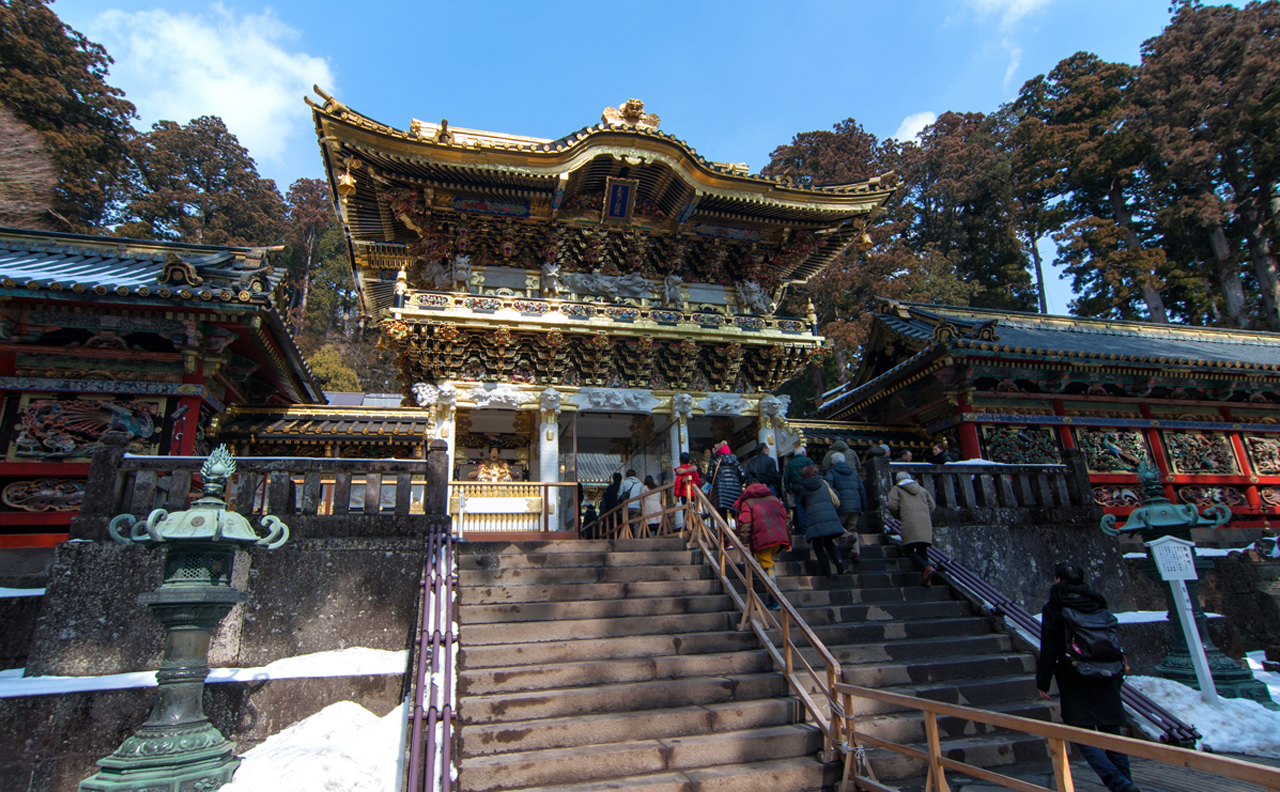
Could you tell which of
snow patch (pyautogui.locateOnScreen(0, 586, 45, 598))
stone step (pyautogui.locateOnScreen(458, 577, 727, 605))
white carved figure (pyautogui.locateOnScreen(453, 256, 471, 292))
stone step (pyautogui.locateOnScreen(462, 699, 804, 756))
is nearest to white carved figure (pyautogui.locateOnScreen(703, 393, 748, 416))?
white carved figure (pyautogui.locateOnScreen(453, 256, 471, 292))

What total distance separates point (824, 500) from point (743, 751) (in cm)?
346

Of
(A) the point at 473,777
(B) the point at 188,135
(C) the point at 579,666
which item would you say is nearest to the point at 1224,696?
(C) the point at 579,666

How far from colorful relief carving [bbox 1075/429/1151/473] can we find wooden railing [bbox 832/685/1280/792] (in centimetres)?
1279

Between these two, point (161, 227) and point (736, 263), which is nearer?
point (736, 263)

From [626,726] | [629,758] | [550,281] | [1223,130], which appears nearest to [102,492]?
[626,726]

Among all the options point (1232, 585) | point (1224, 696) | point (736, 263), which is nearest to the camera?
point (1224, 696)

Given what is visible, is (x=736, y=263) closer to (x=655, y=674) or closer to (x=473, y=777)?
(x=655, y=674)

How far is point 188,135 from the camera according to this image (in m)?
40.2

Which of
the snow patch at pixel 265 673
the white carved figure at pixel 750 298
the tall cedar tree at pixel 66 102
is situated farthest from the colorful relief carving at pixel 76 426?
the tall cedar tree at pixel 66 102

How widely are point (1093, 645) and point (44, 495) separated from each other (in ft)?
43.5

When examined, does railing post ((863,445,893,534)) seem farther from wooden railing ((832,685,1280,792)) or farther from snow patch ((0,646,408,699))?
snow patch ((0,646,408,699))

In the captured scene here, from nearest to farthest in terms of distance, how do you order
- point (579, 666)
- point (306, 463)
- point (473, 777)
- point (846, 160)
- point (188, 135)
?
point (473, 777) < point (579, 666) < point (306, 463) < point (846, 160) < point (188, 135)

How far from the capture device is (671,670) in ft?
19.5

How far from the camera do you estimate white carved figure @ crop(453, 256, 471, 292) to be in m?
13.9
